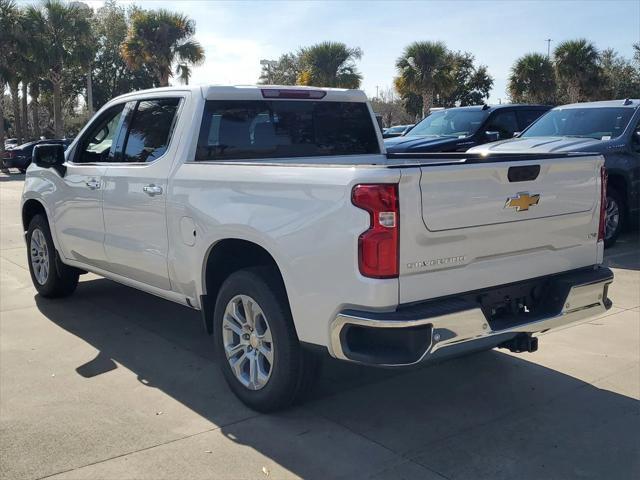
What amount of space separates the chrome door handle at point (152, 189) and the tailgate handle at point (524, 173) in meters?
2.38

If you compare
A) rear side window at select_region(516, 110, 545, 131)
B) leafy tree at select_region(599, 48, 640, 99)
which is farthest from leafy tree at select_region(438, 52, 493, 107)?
rear side window at select_region(516, 110, 545, 131)

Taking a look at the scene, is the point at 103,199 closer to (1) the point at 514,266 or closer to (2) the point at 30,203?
(2) the point at 30,203

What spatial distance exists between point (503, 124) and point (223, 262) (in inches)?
358

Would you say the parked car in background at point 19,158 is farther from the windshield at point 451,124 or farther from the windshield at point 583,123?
the windshield at point 583,123

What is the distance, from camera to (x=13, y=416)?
408cm

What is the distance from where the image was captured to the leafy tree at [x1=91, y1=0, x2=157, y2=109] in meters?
51.4

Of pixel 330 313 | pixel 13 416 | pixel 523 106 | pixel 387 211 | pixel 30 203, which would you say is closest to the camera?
pixel 387 211

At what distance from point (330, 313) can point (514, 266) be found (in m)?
1.09

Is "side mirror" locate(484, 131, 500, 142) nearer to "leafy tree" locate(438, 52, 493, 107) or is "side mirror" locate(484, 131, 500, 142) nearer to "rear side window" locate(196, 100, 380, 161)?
"rear side window" locate(196, 100, 380, 161)

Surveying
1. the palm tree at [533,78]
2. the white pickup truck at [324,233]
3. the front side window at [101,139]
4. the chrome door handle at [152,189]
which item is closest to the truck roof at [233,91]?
the white pickup truck at [324,233]

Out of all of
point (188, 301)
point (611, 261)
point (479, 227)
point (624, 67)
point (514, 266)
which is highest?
point (624, 67)

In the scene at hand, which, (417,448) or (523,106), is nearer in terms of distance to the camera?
(417,448)

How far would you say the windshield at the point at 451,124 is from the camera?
39.3ft

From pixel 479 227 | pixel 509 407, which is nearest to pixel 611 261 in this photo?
pixel 509 407
